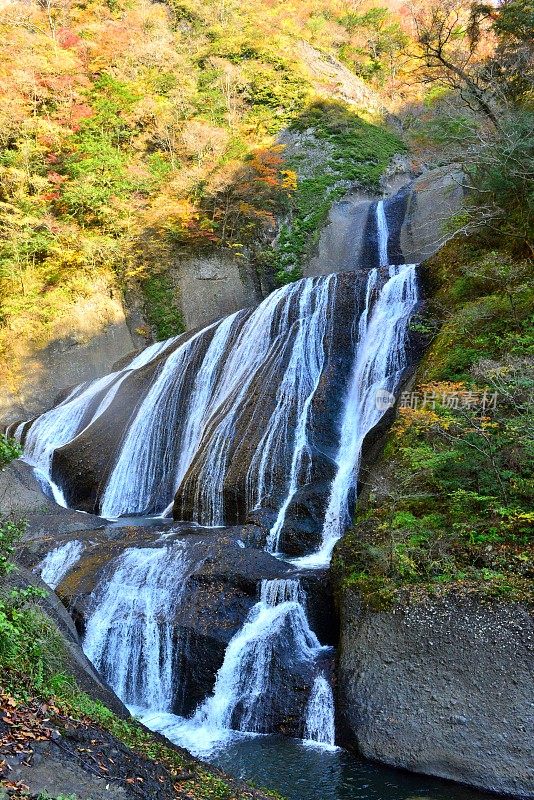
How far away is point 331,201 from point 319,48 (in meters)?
13.7

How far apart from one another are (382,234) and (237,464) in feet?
46.5

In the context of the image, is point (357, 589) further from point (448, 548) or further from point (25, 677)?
point (25, 677)

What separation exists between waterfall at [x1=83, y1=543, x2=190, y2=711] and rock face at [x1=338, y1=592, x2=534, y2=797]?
2.76 metres

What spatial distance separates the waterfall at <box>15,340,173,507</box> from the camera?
1725 cm

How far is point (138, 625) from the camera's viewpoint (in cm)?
852

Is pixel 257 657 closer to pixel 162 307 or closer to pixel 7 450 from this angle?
pixel 7 450

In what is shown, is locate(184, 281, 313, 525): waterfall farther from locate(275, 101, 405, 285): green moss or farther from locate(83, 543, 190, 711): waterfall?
Result: locate(275, 101, 405, 285): green moss

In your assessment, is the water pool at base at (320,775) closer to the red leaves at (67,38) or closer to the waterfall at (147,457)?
the waterfall at (147,457)

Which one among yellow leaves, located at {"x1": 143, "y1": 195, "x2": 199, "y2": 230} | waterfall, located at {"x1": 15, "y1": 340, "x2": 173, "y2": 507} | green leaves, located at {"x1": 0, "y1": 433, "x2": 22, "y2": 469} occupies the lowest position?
waterfall, located at {"x1": 15, "y1": 340, "x2": 173, "y2": 507}

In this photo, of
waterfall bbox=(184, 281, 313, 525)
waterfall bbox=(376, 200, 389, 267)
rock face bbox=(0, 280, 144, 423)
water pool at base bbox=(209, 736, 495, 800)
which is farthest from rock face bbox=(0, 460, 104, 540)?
waterfall bbox=(376, 200, 389, 267)

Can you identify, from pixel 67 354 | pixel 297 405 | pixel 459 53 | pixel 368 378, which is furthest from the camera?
pixel 67 354

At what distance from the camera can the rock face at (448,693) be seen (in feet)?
18.8

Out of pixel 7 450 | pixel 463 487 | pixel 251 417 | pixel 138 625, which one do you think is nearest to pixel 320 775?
pixel 138 625

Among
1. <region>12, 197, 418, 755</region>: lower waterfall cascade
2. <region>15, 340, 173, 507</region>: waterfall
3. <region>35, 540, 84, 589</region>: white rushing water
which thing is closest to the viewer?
<region>12, 197, 418, 755</region>: lower waterfall cascade
